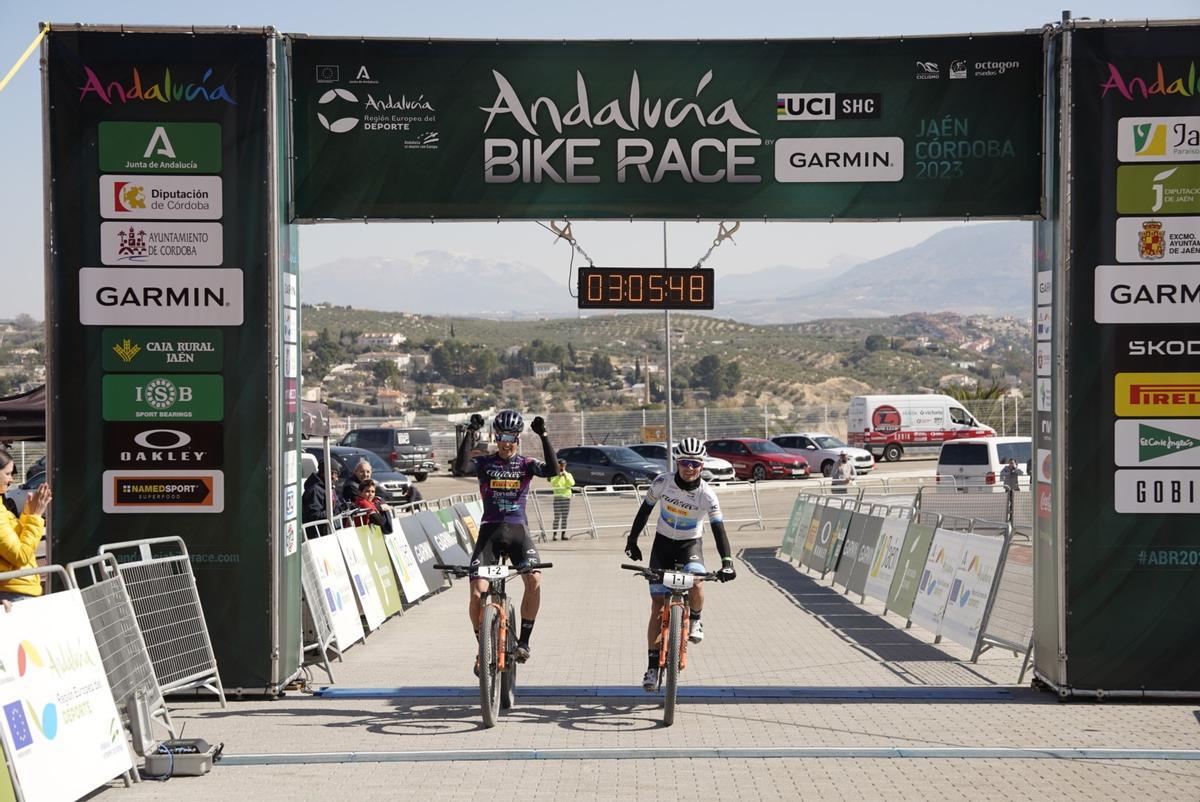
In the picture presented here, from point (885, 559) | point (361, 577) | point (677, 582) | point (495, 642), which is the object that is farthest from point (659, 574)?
point (885, 559)

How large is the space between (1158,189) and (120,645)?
798 centimetres

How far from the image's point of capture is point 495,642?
981 cm

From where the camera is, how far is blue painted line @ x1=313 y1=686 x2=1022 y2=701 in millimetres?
10914

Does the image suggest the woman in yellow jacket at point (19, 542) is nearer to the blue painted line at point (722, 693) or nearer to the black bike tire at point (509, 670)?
the blue painted line at point (722, 693)

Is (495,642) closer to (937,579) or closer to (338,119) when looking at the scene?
(338,119)

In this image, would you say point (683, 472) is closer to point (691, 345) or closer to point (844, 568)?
point (844, 568)

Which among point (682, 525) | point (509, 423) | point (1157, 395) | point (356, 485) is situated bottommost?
point (356, 485)

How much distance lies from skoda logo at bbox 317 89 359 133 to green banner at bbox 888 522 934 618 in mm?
7748

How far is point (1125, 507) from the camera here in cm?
1067

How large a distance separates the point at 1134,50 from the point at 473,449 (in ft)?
18.9

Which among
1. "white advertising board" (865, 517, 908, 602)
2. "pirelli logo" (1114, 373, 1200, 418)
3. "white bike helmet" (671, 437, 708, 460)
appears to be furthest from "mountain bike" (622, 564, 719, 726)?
"white advertising board" (865, 517, 908, 602)

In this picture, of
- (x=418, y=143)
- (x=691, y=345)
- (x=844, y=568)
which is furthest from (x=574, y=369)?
(x=418, y=143)

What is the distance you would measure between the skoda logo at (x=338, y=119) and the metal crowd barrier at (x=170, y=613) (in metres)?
3.36

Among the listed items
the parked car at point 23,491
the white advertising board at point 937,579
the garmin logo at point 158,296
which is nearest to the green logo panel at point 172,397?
the garmin logo at point 158,296
